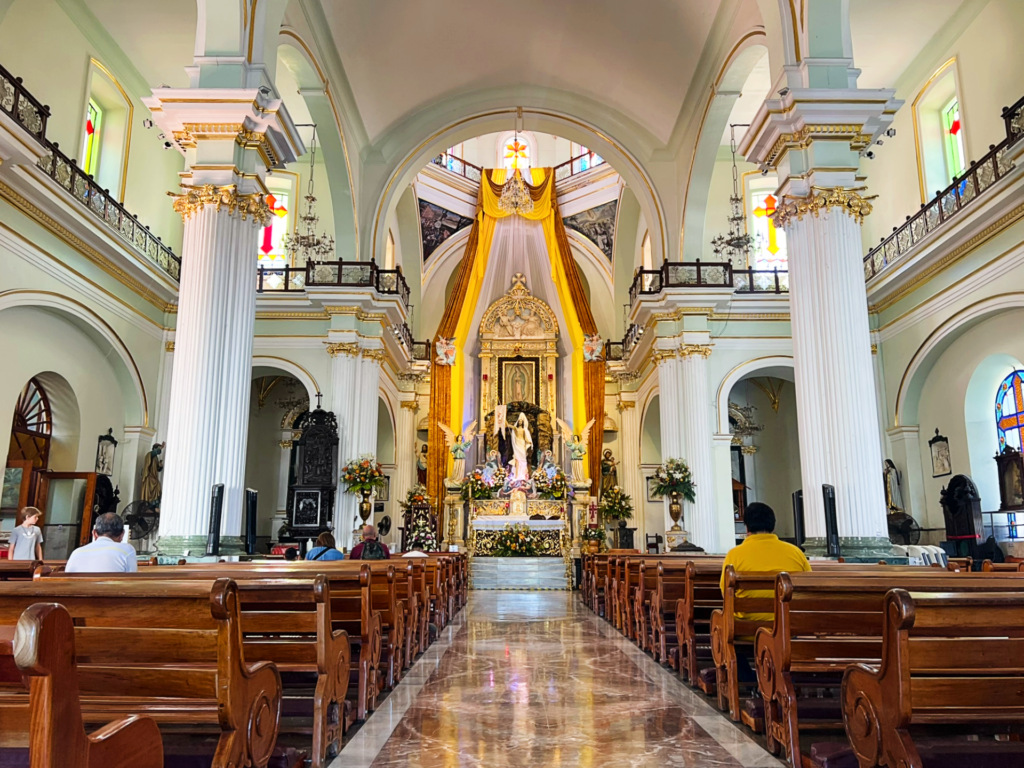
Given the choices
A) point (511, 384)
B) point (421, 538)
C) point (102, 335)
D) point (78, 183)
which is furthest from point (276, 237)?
point (511, 384)

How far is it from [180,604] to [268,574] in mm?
2047

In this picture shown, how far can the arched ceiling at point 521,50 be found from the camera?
507 inches

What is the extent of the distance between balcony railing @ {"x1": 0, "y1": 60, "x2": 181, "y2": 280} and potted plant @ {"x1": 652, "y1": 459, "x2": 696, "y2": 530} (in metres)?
10.3

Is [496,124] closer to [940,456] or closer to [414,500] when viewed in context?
[414,500]

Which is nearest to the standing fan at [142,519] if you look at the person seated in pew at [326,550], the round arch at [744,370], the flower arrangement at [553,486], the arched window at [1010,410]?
the person seated in pew at [326,550]

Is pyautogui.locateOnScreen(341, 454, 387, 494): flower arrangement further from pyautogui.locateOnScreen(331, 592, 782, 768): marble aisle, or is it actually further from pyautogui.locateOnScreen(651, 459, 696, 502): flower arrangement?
pyautogui.locateOnScreen(331, 592, 782, 768): marble aisle

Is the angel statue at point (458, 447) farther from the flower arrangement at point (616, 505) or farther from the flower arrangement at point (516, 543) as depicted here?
the flower arrangement at point (616, 505)

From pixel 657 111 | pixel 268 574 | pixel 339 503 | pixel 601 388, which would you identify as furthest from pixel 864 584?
pixel 601 388

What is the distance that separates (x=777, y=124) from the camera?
8531 millimetres

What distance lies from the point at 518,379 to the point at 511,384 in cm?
26

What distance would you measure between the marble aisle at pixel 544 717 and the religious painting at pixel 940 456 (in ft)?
28.4

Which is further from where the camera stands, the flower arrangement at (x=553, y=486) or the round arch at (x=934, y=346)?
the flower arrangement at (x=553, y=486)

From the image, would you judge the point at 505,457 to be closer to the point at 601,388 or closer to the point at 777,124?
the point at 601,388

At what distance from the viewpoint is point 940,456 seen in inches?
539
